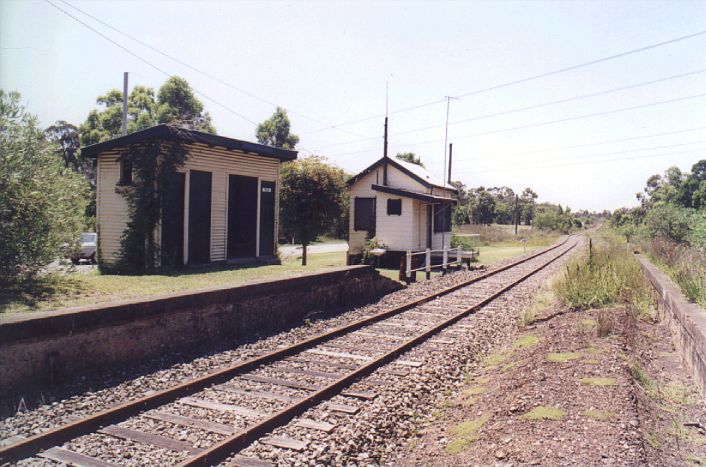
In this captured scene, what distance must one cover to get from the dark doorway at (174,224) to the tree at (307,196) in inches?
275

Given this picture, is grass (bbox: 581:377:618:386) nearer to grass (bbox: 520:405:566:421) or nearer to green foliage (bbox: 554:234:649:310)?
grass (bbox: 520:405:566:421)

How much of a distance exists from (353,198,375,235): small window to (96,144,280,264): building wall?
800 cm

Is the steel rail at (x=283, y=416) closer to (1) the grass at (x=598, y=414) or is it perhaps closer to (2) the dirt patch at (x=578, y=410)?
(2) the dirt patch at (x=578, y=410)

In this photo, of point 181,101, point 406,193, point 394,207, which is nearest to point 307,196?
point 394,207

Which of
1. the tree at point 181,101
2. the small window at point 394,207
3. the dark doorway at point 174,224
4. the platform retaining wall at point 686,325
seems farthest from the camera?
the tree at point 181,101

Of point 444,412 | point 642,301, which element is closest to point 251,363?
point 444,412

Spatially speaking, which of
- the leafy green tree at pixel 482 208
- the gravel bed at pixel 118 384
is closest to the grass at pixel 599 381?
the gravel bed at pixel 118 384

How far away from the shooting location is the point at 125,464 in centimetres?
389

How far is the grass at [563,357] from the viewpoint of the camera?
20.3 feet

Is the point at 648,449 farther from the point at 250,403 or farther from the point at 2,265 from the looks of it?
the point at 2,265

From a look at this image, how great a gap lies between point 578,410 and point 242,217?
13529 millimetres

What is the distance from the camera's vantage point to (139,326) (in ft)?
21.9

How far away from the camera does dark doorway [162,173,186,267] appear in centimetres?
1378

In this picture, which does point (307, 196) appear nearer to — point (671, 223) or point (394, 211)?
point (394, 211)
